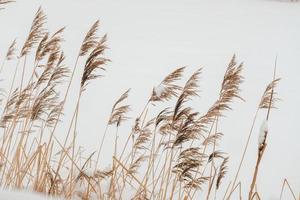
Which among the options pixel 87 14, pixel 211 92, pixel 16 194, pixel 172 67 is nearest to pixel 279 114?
pixel 211 92

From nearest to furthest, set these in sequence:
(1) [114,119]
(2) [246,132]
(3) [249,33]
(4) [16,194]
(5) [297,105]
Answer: (4) [16,194] → (1) [114,119] → (2) [246,132] → (5) [297,105] → (3) [249,33]

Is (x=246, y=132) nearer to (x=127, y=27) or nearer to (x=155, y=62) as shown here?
(x=155, y=62)

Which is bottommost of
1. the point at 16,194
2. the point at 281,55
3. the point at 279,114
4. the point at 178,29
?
the point at 16,194

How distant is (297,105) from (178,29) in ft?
21.5

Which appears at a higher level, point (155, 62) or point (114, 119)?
point (155, 62)

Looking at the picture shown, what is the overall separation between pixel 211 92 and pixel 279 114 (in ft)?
4.28

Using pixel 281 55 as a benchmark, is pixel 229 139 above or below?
below

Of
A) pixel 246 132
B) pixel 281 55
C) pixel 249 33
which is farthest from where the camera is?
pixel 249 33

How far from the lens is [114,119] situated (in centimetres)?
304

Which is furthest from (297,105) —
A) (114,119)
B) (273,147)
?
(114,119)

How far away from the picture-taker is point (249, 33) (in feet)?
44.5

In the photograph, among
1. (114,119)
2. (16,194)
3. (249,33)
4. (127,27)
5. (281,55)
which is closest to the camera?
(16,194)

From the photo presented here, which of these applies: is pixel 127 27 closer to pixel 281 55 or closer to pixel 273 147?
pixel 281 55

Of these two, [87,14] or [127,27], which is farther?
[87,14]
